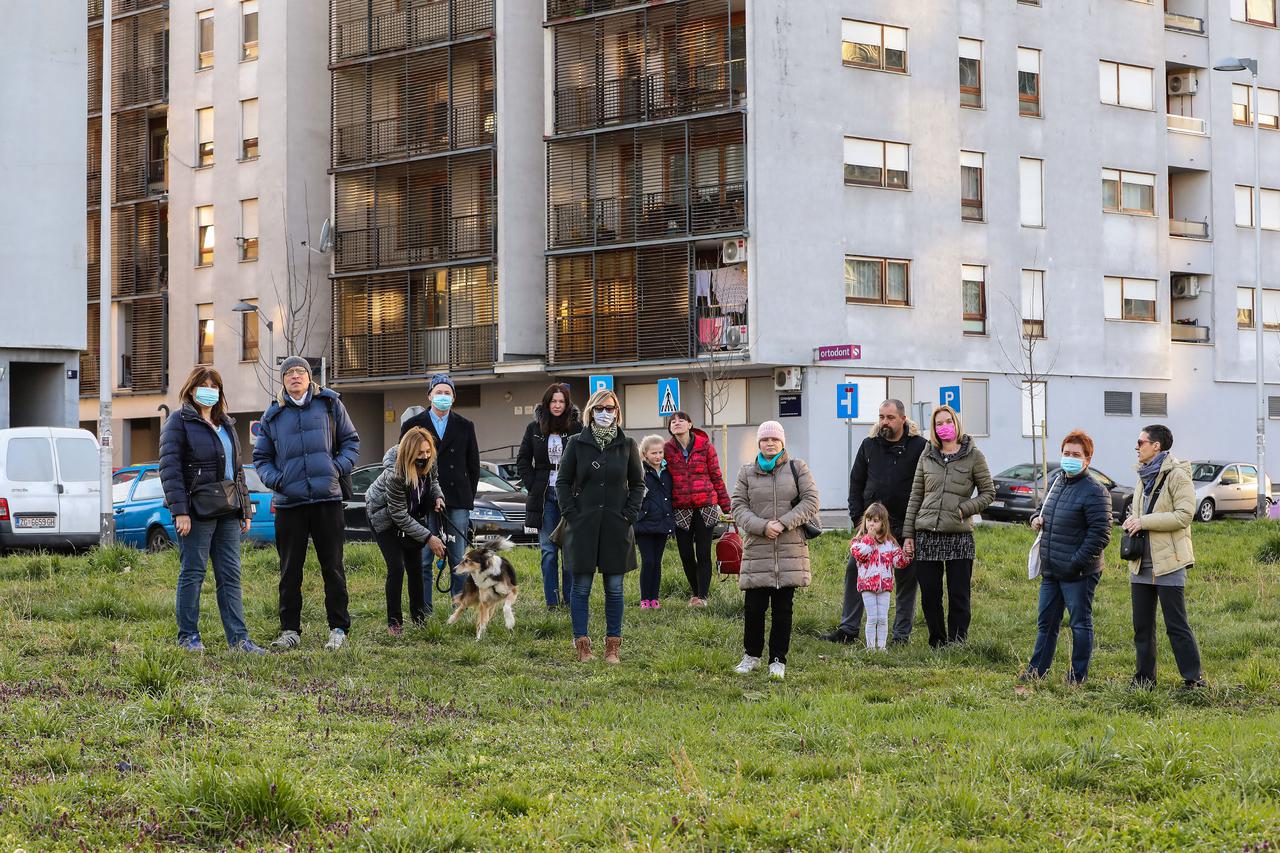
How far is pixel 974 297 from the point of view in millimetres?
42312

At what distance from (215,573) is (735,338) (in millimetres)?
28100

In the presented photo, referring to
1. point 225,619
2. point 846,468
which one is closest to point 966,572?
point 225,619

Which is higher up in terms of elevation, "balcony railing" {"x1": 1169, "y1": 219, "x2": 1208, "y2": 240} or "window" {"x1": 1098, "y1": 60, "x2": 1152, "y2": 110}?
"window" {"x1": 1098, "y1": 60, "x2": 1152, "y2": 110}

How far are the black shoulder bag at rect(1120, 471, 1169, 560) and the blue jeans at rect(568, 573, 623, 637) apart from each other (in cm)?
352

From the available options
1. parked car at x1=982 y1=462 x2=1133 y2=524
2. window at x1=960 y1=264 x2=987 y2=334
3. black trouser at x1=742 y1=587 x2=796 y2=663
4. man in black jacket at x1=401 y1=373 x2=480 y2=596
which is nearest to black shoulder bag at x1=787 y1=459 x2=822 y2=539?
black trouser at x1=742 y1=587 x2=796 y2=663

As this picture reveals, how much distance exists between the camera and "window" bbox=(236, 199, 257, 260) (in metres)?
48.5

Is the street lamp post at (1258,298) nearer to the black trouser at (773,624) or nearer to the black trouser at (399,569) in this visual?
the black trouser at (399,569)

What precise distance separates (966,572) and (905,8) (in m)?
31.4

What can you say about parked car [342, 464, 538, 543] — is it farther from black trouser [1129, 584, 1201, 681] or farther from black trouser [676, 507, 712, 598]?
black trouser [1129, 584, 1201, 681]

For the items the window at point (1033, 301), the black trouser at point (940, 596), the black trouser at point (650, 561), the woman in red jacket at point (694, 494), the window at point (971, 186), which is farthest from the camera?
the window at point (1033, 301)

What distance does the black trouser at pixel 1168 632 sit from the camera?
1059 centimetres

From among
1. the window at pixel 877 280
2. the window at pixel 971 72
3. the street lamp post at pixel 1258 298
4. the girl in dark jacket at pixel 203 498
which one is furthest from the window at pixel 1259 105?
the girl in dark jacket at pixel 203 498

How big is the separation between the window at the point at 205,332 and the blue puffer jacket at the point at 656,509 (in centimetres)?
3686

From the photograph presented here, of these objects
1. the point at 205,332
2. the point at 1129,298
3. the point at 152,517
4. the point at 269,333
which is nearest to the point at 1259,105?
the point at 1129,298
